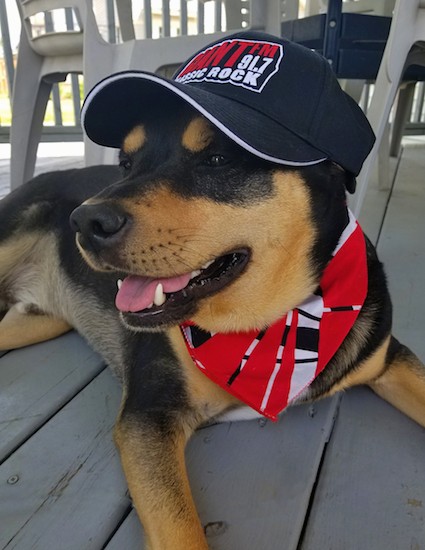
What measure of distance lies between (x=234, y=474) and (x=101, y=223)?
0.72 metres

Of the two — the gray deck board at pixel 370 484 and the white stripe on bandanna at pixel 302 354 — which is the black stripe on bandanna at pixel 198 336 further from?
the gray deck board at pixel 370 484

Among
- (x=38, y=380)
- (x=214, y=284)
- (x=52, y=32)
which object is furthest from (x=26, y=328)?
(x=52, y=32)

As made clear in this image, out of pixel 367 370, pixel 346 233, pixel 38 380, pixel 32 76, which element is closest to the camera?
pixel 346 233

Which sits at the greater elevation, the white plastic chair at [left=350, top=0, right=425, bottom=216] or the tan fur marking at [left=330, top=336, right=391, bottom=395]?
the white plastic chair at [left=350, top=0, right=425, bottom=216]

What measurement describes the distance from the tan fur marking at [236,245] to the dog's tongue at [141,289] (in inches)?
2.4

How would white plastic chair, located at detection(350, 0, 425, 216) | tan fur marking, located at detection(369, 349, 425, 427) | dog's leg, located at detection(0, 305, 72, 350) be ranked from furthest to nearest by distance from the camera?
1. white plastic chair, located at detection(350, 0, 425, 216)
2. dog's leg, located at detection(0, 305, 72, 350)
3. tan fur marking, located at detection(369, 349, 425, 427)

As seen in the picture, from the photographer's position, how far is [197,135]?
3.85 feet

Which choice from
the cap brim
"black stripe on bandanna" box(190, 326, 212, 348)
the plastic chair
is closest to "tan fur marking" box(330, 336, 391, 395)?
"black stripe on bandanna" box(190, 326, 212, 348)

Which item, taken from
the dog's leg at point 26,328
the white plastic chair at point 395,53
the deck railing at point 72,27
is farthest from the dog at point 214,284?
the deck railing at point 72,27

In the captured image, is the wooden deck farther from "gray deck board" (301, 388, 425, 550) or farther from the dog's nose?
the dog's nose

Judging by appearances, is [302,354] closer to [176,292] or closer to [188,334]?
[188,334]

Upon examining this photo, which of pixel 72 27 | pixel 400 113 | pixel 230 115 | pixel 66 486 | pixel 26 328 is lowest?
pixel 400 113

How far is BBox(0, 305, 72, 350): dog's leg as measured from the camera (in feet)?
6.55

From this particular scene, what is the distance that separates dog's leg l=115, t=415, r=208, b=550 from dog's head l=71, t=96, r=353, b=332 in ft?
0.99
